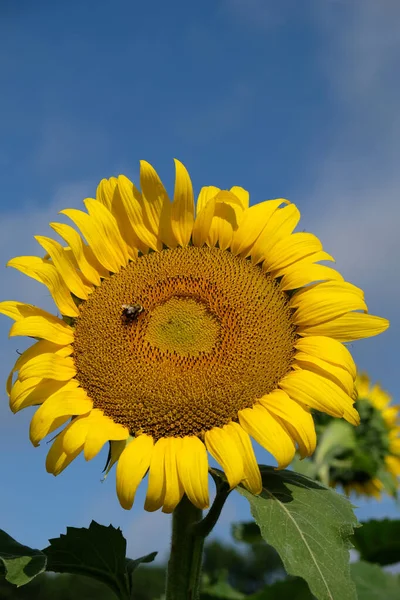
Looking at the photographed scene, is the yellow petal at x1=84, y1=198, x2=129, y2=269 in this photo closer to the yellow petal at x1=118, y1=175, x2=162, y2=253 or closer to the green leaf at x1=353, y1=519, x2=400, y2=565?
the yellow petal at x1=118, y1=175, x2=162, y2=253

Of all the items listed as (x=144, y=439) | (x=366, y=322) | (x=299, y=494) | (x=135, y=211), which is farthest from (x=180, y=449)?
(x=135, y=211)

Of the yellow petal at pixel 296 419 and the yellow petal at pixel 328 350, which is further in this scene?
the yellow petal at pixel 328 350

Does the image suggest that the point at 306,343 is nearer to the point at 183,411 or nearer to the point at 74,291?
the point at 183,411

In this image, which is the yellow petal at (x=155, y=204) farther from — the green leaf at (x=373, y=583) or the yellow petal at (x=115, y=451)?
the green leaf at (x=373, y=583)

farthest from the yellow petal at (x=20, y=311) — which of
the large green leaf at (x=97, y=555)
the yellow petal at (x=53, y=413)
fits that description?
the large green leaf at (x=97, y=555)

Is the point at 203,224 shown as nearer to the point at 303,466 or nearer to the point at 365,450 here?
the point at 303,466

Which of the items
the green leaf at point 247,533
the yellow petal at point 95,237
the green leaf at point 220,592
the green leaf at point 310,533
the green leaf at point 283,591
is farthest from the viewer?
the green leaf at point 247,533

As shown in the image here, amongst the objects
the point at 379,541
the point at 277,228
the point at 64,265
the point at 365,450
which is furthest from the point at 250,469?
the point at 365,450
